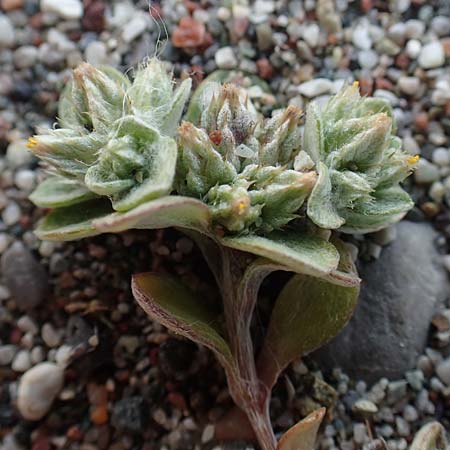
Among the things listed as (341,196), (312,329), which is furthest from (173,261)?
(341,196)

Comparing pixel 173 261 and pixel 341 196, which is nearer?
pixel 341 196

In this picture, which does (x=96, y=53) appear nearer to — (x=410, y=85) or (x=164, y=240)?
(x=164, y=240)

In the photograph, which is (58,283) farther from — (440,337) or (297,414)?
(440,337)

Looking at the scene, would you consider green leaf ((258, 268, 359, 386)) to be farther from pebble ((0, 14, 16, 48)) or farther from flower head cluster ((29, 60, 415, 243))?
pebble ((0, 14, 16, 48))

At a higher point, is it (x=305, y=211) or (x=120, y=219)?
(x=120, y=219)

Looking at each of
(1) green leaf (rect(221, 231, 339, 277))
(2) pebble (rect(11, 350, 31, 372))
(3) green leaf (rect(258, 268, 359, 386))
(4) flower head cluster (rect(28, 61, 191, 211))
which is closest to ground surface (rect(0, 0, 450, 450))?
(2) pebble (rect(11, 350, 31, 372))

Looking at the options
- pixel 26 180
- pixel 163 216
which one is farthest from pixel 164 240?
pixel 163 216

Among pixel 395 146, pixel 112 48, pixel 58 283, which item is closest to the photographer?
pixel 395 146
